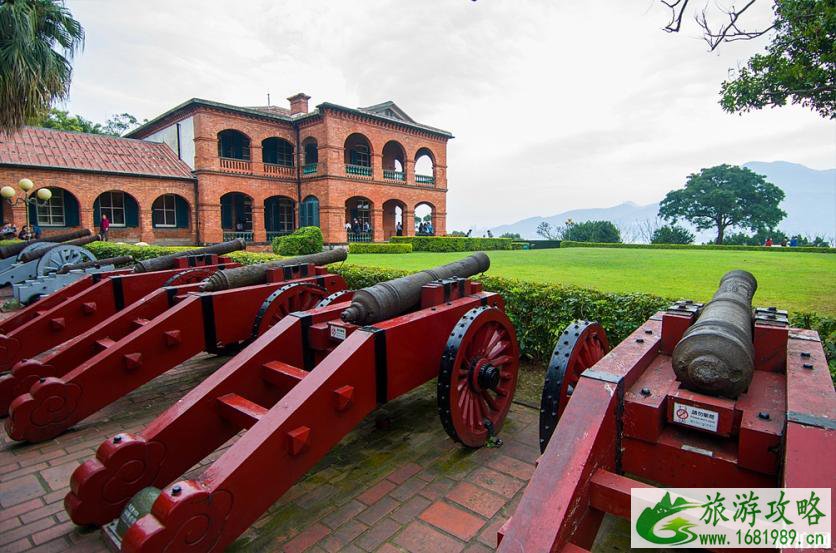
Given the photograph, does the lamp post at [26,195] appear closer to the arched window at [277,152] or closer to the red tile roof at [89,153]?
the red tile roof at [89,153]

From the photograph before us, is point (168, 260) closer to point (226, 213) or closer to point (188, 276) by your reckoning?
point (188, 276)

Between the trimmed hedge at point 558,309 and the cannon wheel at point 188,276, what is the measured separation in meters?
3.39

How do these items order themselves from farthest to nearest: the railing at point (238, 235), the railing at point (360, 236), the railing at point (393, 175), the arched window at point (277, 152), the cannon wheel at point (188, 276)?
the railing at point (393, 175), the arched window at point (277, 152), the railing at point (360, 236), the railing at point (238, 235), the cannon wheel at point (188, 276)

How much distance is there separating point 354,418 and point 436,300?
1102mm

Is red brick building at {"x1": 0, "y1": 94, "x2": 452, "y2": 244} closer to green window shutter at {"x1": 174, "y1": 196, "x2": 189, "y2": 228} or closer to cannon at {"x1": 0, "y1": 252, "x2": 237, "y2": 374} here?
green window shutter at {"x1": 174, "y1": 196, "x2": 189, "y2": 228}

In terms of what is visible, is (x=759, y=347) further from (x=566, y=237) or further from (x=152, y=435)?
(x=566, y=237)

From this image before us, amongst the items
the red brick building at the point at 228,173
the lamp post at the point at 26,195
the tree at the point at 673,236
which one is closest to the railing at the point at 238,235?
the red brick building at the point at 228,173

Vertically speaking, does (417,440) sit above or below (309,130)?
below

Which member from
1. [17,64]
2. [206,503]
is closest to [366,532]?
[206,503]

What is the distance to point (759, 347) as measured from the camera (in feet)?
6.99

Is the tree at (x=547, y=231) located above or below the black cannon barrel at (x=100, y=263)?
above

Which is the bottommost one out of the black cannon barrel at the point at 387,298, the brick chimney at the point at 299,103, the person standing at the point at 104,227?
the black cannon barrel at the point at 387,298

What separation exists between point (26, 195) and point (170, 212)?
6389 mm

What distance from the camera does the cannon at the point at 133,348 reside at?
3119 millimetres
